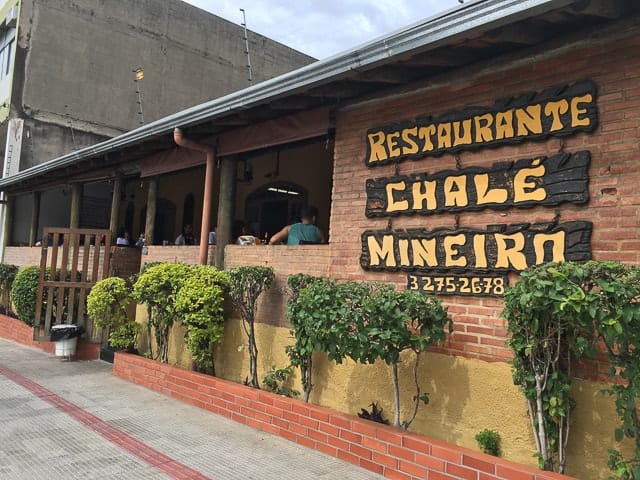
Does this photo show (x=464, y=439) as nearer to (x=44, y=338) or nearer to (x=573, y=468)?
(x=573, y=468)

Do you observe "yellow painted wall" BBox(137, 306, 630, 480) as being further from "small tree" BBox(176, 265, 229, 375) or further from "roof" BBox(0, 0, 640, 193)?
"roof" BBox(0, 0, 640, 193)

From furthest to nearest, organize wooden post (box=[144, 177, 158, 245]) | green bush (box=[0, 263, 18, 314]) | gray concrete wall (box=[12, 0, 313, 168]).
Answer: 1. gray concrete wall (box=[12, 0, 313, 168])
2. green bush (box=[0, 263, 18, 314])
3. wooden post (box=[144, 177, 158, 245])

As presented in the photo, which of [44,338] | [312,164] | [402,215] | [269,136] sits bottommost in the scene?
[44,338]

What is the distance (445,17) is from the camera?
11.9 feet

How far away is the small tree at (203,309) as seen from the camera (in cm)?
600

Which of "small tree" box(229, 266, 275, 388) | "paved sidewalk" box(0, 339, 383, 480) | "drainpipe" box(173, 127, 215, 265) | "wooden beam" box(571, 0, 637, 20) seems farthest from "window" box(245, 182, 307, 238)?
"wooden beam" box(571, 0, 637, 20)

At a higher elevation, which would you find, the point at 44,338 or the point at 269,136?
the point at 269,136

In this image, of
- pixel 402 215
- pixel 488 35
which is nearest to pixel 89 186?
pixel 402 215

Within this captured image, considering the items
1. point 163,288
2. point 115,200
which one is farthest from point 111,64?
point 163,288

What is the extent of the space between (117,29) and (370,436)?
16719 millimetres

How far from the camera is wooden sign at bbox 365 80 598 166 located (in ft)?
12.1

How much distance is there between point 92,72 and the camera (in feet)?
51.8

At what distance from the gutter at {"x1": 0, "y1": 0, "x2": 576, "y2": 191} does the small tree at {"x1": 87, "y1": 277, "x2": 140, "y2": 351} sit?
3117 mm

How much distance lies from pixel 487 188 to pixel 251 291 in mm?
2995
